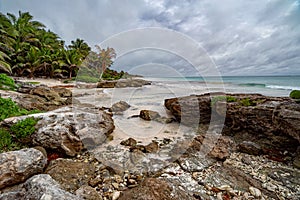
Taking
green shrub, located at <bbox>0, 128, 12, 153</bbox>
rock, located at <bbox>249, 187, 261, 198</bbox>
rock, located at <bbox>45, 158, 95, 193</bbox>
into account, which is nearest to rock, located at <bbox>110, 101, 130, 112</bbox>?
green shrub, located at <bbox>0, 128, 12, 153</bbox>

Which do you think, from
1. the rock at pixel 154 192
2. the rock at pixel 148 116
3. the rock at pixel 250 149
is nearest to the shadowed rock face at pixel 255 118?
the rock at pixel 250 149

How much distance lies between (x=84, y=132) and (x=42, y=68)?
91.7 feet

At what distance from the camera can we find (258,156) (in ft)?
13.8

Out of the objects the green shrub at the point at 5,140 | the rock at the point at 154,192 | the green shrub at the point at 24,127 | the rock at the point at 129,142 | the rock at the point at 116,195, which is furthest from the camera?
the rock at the point at 129,142

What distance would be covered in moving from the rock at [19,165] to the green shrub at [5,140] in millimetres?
973

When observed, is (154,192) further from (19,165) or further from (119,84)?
(119,84)

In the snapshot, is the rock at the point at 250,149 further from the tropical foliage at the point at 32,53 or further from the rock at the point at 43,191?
the tropical foliage at the point at 32,53

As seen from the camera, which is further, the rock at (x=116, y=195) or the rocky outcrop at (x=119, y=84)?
the rocky outcrop at (x=119, y=84)

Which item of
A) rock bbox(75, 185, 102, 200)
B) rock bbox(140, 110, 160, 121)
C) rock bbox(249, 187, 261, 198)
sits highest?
rock bbox(140, 110, 160, 121)

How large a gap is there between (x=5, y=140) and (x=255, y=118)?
680 centimetres

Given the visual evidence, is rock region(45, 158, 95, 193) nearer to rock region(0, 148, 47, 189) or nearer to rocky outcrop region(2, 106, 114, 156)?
rock region(0, 148, 47, 189)

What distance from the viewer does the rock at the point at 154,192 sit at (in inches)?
95.7

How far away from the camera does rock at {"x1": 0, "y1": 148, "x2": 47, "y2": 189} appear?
9.48ft

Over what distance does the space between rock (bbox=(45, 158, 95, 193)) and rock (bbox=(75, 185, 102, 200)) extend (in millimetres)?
190
